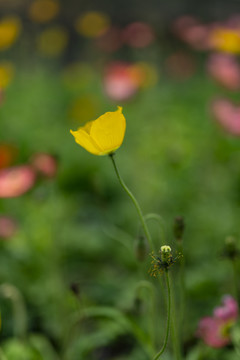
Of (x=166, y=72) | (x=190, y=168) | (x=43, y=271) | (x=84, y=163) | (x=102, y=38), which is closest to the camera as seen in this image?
(x=43, y=271)

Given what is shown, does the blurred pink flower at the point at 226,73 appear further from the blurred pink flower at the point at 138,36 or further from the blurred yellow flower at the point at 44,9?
the blurred yellow flower at the point at 44,9

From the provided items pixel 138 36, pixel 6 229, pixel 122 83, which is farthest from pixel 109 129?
pixel 138 36

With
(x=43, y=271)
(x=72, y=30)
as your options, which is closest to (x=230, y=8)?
(x=72, y=30)

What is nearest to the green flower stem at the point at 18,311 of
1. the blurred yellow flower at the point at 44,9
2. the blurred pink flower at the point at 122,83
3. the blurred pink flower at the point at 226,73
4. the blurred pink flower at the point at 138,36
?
the blurred pink flower at the point at 122,83

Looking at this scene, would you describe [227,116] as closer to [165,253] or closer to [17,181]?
[17,181]

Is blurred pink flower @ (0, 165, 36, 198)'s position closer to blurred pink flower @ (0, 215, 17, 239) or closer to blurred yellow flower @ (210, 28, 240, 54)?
blurred pink flower @ (0, 215, 17, 239)

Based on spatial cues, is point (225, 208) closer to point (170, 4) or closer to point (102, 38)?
point (102, 38)
